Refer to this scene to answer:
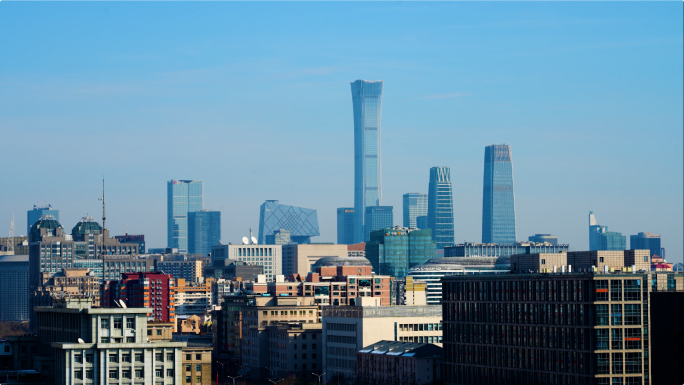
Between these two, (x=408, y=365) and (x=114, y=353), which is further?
(x=408, y=365)

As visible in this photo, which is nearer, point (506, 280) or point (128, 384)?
point (128, 384)

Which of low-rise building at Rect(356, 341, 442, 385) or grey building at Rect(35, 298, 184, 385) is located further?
low-rise building at Rect(356, 341, 442, 385)

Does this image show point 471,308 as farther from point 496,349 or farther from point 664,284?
point 664,284

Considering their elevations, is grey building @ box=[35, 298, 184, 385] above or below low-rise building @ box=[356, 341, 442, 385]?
above

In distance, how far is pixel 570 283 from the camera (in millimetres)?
164125

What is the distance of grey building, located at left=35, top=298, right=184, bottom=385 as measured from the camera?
129 m

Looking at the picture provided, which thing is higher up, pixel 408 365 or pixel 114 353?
pixel 114 353

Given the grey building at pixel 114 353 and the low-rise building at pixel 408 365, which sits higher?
the grey building at pixel 114 353

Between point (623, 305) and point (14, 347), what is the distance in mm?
73349

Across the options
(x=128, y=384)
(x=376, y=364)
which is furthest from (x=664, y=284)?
(x=128, y=384)

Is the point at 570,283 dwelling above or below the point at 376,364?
above

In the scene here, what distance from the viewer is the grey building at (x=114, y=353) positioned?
129m

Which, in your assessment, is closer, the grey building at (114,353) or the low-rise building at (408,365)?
the grey building at (114,353)

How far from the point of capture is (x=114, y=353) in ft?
426
